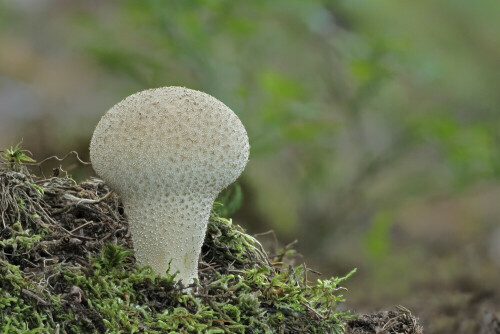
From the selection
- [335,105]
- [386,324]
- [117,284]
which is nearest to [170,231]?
[117,284]

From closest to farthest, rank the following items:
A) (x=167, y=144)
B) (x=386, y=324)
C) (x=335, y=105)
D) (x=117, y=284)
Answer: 1. (x=167, y=144)
2. (x=117, y=284)
3. (x=386, y=324)
4. (x=335, y=105)

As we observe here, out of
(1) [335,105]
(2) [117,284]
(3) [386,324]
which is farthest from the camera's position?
(1) [335,105]

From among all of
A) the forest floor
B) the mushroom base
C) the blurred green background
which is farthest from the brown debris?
the blurred green background

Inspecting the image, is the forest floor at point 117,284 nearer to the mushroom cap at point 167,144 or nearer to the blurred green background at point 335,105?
the mushroom cap at point 167,144

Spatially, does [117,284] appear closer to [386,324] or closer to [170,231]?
[170,231]

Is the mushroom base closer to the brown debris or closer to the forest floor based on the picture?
the forest floor

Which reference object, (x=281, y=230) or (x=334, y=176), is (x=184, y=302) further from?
(x=334, y=176)
